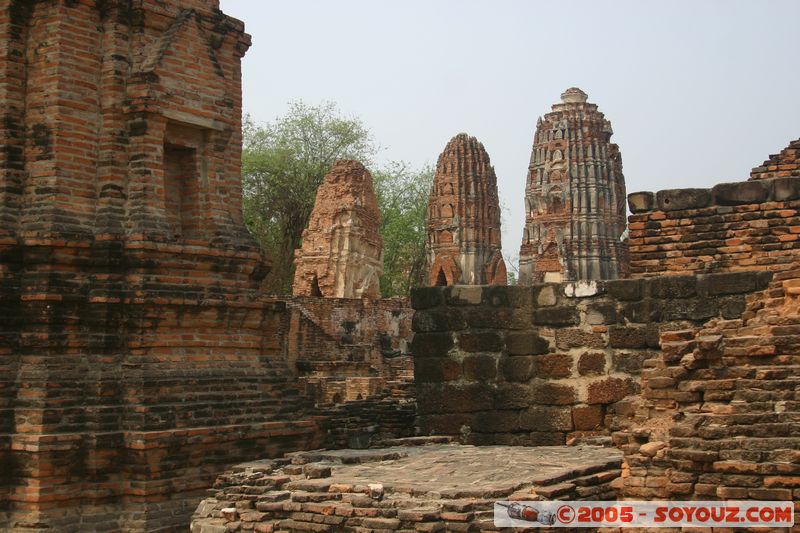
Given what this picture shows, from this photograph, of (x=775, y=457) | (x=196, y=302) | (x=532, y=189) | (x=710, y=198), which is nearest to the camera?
(x=775, y=457)

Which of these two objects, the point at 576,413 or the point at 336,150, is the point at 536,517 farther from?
the point at 336,150

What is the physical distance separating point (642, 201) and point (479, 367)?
2256 millimetres

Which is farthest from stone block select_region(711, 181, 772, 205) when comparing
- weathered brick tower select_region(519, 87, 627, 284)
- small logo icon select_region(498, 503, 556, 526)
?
weathered brick tower select_region(519, 87, 627, 284)

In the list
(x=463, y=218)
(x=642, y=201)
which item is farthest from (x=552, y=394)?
(x=463, y=218)

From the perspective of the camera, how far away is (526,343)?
8305mm

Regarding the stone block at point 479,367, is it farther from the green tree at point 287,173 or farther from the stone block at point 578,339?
the green tree at point 287,173

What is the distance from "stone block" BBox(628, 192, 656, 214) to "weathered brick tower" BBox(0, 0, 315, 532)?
3.32m

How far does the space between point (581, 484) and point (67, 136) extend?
475 cm

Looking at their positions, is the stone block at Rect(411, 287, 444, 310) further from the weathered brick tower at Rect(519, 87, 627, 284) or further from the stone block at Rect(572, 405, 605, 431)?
the weathered brick tower at Rect(519, 87, 627, 284)

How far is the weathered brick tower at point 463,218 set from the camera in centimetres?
3281

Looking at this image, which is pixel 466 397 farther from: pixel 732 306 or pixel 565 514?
pixel 565 514

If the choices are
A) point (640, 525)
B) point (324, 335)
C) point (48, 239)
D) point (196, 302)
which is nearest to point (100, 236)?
point (48, 239)

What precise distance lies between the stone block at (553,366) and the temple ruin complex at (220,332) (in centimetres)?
3

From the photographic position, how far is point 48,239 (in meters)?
7.71
